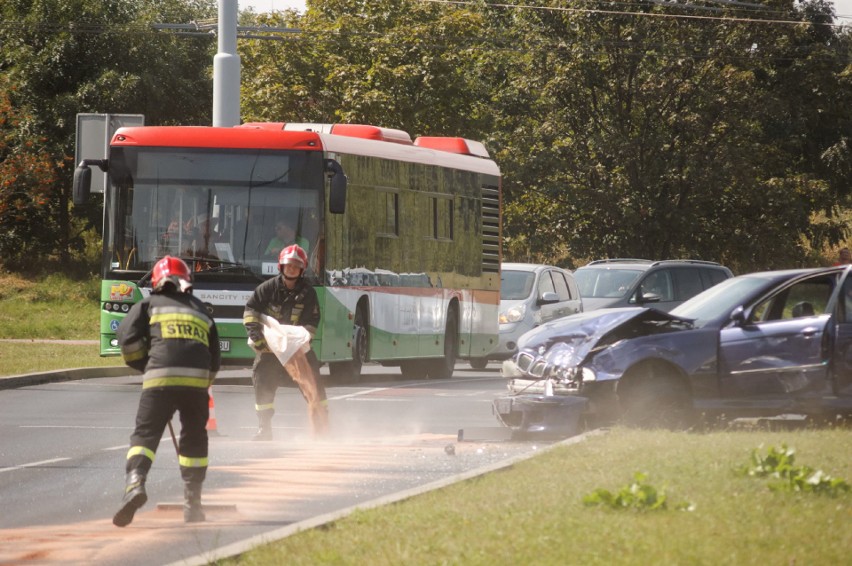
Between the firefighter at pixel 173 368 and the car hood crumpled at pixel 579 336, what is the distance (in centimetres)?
484

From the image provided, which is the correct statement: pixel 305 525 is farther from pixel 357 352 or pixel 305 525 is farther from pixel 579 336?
pixel 357 352

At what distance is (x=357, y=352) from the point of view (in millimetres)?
21594

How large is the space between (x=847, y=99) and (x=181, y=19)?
2673cm

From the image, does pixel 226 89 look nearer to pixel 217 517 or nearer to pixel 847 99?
pixel 217 517

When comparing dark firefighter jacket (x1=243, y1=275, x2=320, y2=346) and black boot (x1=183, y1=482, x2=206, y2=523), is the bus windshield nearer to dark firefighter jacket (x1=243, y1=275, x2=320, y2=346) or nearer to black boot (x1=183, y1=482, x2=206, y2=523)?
dark firefighter jacket (x1=243, y1=275, x2=320, y2=346)

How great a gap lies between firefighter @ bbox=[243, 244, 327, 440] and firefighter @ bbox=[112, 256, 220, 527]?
425 centimetres

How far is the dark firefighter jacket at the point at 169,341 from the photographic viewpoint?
9.50 meters

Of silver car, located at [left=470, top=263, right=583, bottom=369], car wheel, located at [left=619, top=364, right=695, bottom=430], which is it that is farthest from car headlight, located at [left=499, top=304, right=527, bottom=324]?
car wheel, located at [left=619, top=364, right=695, bottom=430]

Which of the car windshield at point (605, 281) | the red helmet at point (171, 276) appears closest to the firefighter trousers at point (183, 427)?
the red helmet at point (171, 276)

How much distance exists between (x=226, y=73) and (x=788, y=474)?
17.5 m

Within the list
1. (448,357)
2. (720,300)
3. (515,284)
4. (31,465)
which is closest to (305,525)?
(31,465)

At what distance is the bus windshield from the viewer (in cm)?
1994

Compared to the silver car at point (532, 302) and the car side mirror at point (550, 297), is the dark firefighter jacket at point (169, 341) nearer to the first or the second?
the car side mirror at point (550, 297)

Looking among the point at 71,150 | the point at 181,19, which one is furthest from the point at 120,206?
the point at 181,19
